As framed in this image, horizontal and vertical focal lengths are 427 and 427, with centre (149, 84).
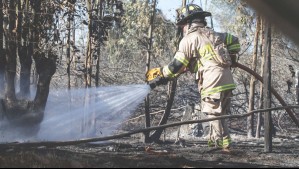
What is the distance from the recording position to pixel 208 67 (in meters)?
5.56

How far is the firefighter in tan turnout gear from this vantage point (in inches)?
217

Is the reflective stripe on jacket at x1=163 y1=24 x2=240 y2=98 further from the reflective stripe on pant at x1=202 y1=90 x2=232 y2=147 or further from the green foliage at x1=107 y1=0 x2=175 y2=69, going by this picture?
the green foliage at x1=107 y1=0 x2=175 y2=69

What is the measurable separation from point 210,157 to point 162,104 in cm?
629

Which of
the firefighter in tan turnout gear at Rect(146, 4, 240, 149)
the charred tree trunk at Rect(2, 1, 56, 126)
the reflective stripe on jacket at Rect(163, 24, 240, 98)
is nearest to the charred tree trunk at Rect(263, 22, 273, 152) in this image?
the firefighter in tan turnout gear at Rect(146, 4, 240, 149)

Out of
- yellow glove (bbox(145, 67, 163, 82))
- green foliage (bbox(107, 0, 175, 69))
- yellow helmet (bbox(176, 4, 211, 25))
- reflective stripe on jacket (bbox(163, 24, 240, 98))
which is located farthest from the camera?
green foliage (bbox(107, 0, 175, 69))

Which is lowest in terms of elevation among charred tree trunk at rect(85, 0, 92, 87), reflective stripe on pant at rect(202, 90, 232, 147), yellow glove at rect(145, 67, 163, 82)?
reflective stripe on pant at rect(202, 90, 232, 147)

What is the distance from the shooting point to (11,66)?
7051 mm

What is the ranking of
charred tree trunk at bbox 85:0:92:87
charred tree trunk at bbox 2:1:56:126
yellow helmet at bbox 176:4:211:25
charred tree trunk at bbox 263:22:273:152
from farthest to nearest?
charred tree trunk at bbox 85:0:92:87 < charred tree trunk at bbox 2:1:56:126 < charred tree trunk at bbox 263:22:273:152 < yellow helmet at bbox 176:4:211:25

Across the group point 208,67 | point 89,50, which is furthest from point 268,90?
point 89,50

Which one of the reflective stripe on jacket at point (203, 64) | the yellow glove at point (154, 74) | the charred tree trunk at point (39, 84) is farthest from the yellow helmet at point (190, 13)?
the charred tree trunk at point (39, 84)

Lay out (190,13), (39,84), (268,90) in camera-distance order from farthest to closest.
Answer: (39,84)
(268,90)
(190,13)

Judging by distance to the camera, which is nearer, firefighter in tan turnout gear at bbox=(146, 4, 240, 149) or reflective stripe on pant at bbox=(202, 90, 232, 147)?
firefighter in tan turnout gear at bbox=(146, 4, 240, 149)

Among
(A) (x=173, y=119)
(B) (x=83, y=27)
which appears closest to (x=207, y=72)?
(B) (x=83, y=27)

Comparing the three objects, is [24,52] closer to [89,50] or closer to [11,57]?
[11,57]
